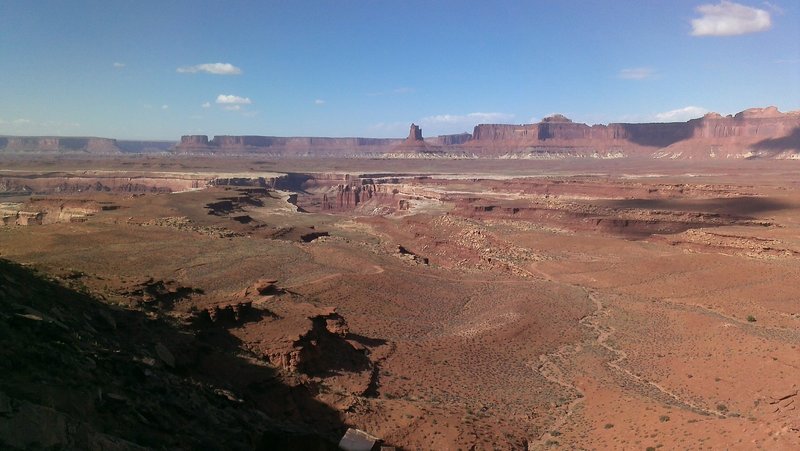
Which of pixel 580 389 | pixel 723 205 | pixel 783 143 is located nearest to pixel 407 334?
pixel 580 389

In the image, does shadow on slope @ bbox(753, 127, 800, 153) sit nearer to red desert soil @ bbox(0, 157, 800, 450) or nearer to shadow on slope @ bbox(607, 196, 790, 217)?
shadow on slope @ bbox(607, 196, 790, 217)

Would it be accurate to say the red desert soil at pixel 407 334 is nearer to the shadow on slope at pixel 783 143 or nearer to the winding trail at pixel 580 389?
the winding trail at pixel 580 389

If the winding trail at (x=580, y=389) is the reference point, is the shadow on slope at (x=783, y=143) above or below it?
above

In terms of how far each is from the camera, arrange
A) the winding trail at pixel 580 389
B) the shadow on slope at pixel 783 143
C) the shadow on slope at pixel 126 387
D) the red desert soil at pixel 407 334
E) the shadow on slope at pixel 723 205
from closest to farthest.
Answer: the shadow on slope at pixel 126 387, the red desert soil at pixel 407 334, the winding trail at pixel 580 389, the shadow on slope at pixel 723 205, the shadow on slope at pixel 783 143

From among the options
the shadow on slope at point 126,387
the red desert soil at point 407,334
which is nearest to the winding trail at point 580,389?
the red desert soil at point 407,334

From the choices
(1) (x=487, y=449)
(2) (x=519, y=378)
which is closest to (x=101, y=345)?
(1) (x=487, y=449)

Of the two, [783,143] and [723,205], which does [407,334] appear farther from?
[783,143]
